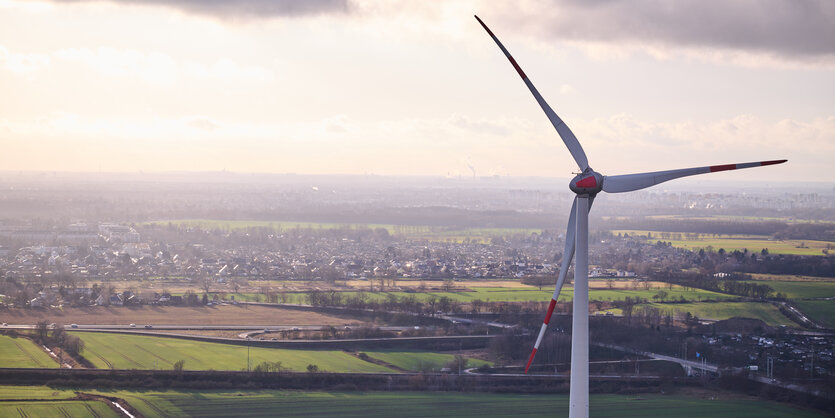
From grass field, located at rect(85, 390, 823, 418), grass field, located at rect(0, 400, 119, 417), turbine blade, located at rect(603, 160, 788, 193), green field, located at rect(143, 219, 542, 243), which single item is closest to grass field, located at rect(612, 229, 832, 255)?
green field, located at rect(143, 219, 542, 243)

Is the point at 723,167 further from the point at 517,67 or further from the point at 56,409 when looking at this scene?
the point at 56,409

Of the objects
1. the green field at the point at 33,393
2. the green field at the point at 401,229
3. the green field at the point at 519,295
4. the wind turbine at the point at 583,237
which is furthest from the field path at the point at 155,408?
the green field at the point at 401,229

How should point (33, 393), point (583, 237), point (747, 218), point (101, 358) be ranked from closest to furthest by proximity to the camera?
point (583, 237), point (33, 393), point (101, 358), point (747, 218)

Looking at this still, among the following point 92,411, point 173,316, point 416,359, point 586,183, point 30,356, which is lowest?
point 92,411

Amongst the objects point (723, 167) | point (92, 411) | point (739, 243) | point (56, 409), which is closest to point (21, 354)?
point (56, 409)

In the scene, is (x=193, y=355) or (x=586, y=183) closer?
(x=586, y=183)

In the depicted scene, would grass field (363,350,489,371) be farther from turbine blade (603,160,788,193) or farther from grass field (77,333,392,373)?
turbine blade (603,160,788,193)
